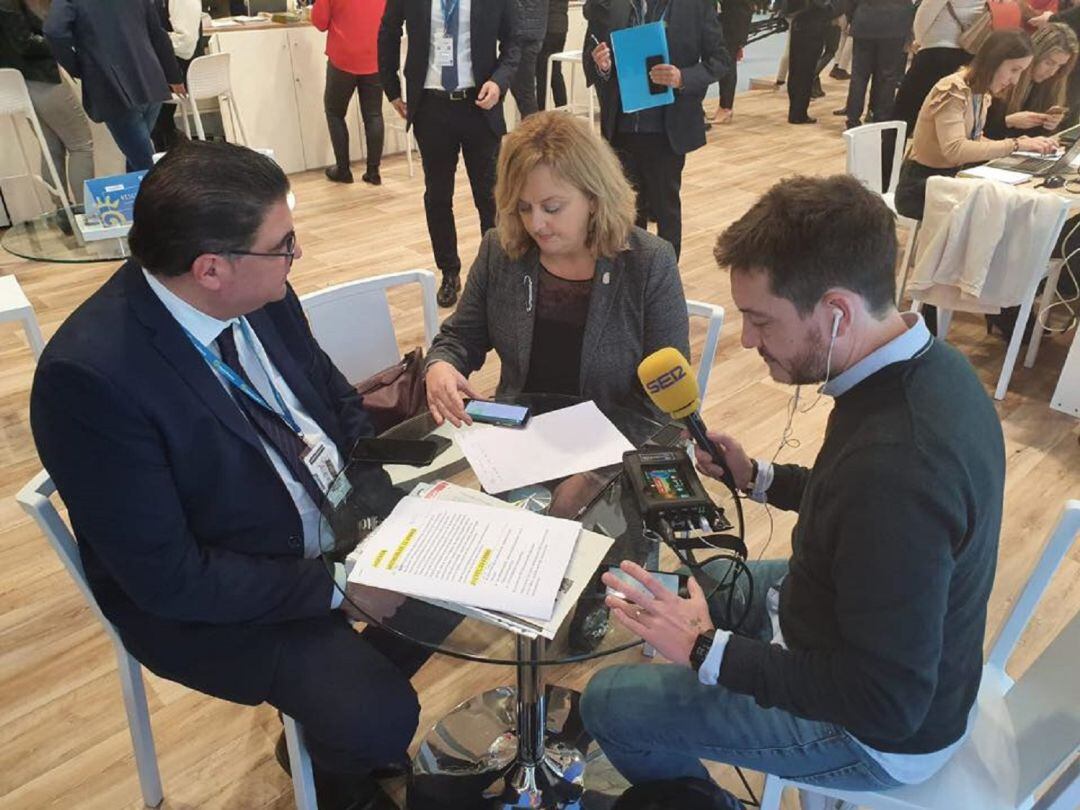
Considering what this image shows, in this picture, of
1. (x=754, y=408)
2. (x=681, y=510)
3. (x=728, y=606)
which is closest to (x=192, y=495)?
(x=681, y=510)

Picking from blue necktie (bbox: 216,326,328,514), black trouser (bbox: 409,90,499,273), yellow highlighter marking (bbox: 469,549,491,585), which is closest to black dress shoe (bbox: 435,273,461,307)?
black trouser (bbox: 409,90,499,273)

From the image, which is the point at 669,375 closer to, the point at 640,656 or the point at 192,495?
the point at 192,495

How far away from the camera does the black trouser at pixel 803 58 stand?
7090mm

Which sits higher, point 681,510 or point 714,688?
point 681,510

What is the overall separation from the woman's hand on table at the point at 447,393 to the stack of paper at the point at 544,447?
0.19ft

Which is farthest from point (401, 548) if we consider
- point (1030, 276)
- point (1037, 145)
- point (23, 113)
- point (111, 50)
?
point (23, 113)

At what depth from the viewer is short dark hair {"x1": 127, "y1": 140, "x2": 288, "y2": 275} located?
4.38 ft

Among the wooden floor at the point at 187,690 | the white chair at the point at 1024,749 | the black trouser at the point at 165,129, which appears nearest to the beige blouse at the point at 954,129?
the wooden floor at the point at 187,690

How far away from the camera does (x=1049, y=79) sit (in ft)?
12.4

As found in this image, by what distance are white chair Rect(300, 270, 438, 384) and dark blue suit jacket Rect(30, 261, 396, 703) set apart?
63 cm

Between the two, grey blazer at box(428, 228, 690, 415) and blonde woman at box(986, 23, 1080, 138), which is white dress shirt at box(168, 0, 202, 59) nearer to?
grey blazer at box(428, 228, 690, 415)

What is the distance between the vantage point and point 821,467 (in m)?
1.19

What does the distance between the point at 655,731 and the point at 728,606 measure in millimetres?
249

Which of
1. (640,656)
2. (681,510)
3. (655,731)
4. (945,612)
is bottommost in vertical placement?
(640,656)
